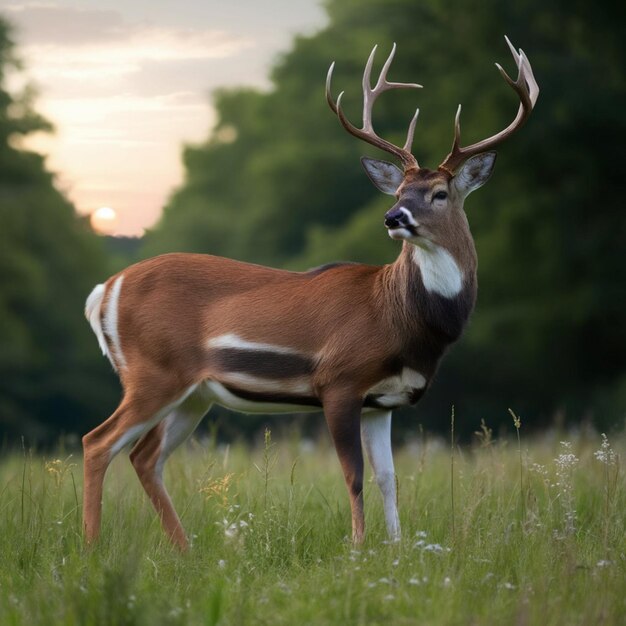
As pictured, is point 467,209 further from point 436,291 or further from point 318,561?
point 318,561

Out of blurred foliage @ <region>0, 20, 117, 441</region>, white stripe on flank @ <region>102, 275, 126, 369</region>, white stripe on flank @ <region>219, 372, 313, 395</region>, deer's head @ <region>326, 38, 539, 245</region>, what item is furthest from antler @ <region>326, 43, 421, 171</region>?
blurred foliage @ <region>0, 20, 117, 441</region>

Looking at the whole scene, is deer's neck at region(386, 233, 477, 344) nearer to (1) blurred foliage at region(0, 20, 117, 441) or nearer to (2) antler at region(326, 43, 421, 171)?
(2) antler at region(326, 43, 421, 171)

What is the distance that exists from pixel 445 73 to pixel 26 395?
11412mm

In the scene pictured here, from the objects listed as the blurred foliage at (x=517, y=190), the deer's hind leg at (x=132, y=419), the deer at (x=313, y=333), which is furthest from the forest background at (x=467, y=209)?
the deer's hind leg at (x=132, y=419)

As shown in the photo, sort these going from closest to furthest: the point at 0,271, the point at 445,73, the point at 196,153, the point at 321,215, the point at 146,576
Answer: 1. the point at 146,576
2. the point at 445,73
3. the point at 0,271
4. the point at 321,215
5. the point at 196,153

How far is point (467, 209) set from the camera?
2161cm

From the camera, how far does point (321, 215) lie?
26906mm

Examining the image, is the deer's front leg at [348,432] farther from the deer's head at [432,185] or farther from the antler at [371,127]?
the antler at [371,127]

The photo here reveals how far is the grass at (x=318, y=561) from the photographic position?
12.9ft

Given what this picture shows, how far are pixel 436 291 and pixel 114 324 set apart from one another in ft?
5.20


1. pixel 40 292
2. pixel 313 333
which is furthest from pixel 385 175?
pixel 40 292

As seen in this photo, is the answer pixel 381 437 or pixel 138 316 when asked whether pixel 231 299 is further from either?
pixel 381 437

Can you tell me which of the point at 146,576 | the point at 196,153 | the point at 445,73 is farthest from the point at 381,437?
the point at 196,153

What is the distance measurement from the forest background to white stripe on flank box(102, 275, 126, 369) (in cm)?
847
